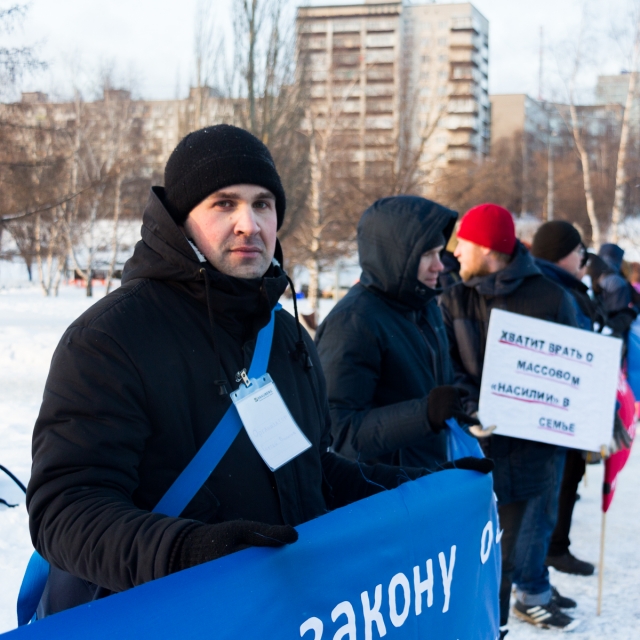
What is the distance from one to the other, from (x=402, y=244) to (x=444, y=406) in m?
0.73

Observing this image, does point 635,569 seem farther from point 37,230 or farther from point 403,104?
point 37,230

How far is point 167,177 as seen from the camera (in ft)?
5.88

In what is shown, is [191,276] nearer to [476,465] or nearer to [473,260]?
[476,465]

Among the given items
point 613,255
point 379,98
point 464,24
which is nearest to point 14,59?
point 613,255

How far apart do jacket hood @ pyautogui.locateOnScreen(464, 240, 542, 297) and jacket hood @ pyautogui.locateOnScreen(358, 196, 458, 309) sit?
29.2 inches

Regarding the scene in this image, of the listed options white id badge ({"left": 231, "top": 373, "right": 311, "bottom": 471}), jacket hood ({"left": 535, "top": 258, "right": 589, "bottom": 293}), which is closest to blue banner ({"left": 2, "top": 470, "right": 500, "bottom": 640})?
white id badge ({"left": 231, "top": 373, "right": 311, "bottom": 471})

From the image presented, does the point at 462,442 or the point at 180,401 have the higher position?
the point at 180,401

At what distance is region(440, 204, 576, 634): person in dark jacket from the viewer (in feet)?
11.6

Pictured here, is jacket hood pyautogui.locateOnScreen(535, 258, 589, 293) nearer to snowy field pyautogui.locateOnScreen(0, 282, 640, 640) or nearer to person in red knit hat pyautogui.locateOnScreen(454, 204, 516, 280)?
person in red knit hat pyautogui.locateOnScreen(454, 204, 516, 280)

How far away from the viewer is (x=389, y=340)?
8.88 ft

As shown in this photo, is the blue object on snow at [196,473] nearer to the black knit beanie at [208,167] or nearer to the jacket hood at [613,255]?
the black knit beanie at [208,167]


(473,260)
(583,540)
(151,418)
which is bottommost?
(583,540)

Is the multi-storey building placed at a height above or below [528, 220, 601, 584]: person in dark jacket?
above

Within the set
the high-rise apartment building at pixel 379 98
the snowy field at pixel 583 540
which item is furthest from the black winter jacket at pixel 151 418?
the high-rise apartment building at pixel 379 98
